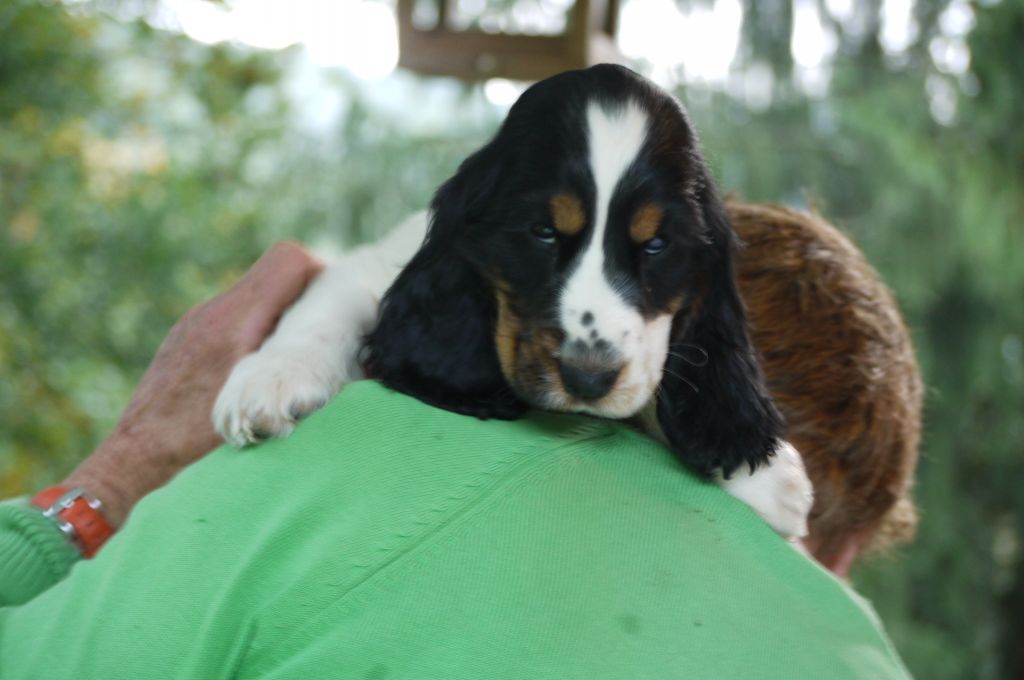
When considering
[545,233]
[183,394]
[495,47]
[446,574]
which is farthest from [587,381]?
[495,47]

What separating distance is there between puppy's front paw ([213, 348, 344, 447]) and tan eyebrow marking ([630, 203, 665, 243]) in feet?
2.00

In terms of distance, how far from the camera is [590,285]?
165 cm

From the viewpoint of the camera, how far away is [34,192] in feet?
21.7

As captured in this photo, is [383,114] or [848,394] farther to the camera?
[383,114]

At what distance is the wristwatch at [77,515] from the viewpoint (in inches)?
82.7

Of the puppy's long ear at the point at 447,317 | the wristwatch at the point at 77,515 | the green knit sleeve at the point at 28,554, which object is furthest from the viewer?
the wristwatch at the point at 77,515

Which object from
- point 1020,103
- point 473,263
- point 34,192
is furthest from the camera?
point 34,192

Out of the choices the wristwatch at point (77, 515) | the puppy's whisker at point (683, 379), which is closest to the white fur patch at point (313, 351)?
the wristwatch at point (77, 515)

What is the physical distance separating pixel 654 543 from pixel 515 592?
194 mm

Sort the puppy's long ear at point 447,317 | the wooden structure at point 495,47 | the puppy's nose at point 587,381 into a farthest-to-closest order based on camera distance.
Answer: the wooden structure at point 495,47
the puppy's long ear at point 447,317
the puppy's nose at point 587,381

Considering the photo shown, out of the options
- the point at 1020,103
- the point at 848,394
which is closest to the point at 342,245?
the point at 1020,103

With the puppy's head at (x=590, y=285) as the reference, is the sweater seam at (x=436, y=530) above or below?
below

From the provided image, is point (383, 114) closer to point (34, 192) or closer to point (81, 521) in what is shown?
point (34, 192)

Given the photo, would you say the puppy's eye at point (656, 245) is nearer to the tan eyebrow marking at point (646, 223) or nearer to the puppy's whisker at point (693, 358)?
the tan eyebrow marking at point (646, 223)
